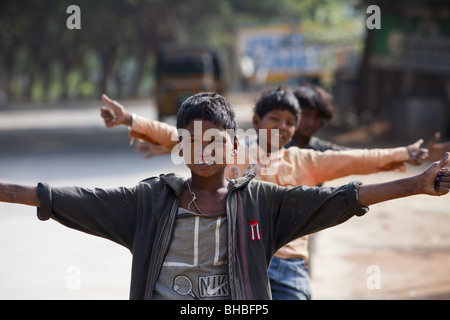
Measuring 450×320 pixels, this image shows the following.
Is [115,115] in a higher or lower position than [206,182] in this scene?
higher

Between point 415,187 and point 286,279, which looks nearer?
point 415,187

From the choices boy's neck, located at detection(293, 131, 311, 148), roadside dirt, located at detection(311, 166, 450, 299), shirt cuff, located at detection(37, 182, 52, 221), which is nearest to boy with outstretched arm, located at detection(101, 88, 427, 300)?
boy's neck, located at detection(293, 131, 311, 148)

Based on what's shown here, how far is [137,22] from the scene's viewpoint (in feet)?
135

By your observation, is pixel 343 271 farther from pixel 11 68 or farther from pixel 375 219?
pixel 11 68

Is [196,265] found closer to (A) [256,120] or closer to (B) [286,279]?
(B) [286,279]

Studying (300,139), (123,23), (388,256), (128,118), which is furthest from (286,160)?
(123,23)

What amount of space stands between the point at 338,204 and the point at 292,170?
1126mm

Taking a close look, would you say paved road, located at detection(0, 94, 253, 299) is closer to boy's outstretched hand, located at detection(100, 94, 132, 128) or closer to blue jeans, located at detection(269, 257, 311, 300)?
boy's outstretched hand, located at detection(100, 94, 132, 128)

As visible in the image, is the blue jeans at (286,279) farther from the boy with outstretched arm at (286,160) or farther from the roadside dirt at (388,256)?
the roadside dirt at (388,256)

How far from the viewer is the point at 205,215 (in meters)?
2.42

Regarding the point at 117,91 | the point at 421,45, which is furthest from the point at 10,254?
the point at 117,91

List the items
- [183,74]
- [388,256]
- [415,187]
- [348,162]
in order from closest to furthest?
[415,187] < [348,162] < [388,256] < [183,74]

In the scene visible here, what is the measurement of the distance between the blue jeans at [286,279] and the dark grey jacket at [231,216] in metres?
1.03

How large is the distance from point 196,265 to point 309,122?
2.05 m
